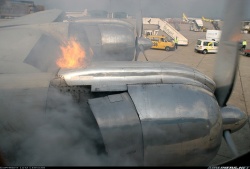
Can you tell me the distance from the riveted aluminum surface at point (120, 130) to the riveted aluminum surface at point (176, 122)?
0.33ft

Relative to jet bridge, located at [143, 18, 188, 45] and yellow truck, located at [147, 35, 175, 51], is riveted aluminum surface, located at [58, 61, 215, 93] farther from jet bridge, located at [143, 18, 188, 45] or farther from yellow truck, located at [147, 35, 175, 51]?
jet bridge, located at [143, 18, 188, 45]

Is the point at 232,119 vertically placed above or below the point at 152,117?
below

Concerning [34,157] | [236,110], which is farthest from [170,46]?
[34,157]

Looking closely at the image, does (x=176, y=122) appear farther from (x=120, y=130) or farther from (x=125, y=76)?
(x=125, y=76)

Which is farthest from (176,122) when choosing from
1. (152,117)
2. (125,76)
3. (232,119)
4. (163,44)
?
(163,44)

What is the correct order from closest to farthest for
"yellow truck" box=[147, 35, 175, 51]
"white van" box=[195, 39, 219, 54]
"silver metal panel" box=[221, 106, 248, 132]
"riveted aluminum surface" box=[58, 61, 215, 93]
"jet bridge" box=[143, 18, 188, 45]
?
"riveted aluminum surface" box=[58, 61, 215, 93] → "silver metal panel" box=[221, 106, 248, 132] → "white van" box=[195, 39, 219, 54] → "yellow truck" box=[147, 35, 175, 51] → "jet bridge" box=[143, 18, 188, 45]

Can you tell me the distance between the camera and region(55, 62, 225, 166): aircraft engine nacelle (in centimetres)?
265

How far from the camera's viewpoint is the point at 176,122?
2707mm

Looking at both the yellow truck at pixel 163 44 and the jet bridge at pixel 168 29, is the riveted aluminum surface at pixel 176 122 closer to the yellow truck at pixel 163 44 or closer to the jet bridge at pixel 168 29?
the yellow truck at pixel 163 44

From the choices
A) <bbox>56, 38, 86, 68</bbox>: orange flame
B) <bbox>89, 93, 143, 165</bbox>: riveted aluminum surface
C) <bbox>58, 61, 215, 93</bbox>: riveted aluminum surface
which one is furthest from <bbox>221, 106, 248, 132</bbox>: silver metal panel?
<bbox>56, 38, 86, 68</bbox>: orange flame

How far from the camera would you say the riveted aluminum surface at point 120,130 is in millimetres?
2613

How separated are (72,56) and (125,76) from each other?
3.75 meters

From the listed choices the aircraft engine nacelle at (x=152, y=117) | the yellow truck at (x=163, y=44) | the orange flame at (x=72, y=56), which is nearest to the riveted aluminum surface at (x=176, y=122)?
the aircraft engine nacelle at (x=152, y=117)

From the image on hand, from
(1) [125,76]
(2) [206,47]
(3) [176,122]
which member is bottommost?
(2) [206,47]
